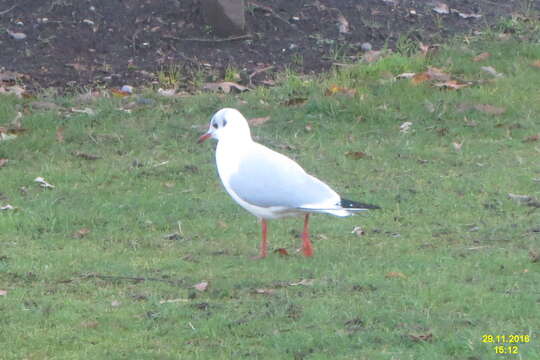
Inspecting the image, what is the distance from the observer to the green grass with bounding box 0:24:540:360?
4.79m

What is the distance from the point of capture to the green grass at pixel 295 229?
15.7 ft

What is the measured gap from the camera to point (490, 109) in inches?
351

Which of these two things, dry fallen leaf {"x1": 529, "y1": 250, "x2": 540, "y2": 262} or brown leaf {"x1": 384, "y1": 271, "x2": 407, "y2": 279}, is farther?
dry fallen leaf {"x1": 529, "y1": 250, "x2": 540, "y2": 262}

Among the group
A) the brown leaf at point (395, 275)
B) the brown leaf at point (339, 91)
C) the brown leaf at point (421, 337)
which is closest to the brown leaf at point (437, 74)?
the brown leaf at point (339, 91)

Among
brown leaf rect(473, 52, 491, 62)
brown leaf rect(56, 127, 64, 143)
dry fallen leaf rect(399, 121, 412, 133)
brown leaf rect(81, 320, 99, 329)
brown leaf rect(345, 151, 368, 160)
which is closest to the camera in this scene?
brown leaf rect(81, 320, 99, 329)

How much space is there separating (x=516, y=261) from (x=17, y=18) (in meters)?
6.44

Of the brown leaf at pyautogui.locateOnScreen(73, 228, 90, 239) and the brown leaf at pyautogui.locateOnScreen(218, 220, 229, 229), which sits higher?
the brown leaf at pyautogui.locateOnScreen(218, 220, 229, 229)

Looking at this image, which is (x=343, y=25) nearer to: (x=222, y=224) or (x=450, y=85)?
(x=450, y=85)

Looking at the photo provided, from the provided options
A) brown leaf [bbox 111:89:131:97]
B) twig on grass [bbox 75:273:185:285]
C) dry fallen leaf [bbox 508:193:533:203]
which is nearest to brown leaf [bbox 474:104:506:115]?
dry fallen leaf [bbox 508:193:533:203]

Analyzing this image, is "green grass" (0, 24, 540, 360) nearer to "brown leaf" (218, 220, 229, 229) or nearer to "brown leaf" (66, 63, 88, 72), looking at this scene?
"brown leaf" (218, 220, 229, 229)

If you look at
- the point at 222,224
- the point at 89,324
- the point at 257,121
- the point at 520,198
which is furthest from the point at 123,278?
the point at 257,121

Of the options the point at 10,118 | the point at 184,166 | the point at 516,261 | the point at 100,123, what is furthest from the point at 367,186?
the point at 10,118
